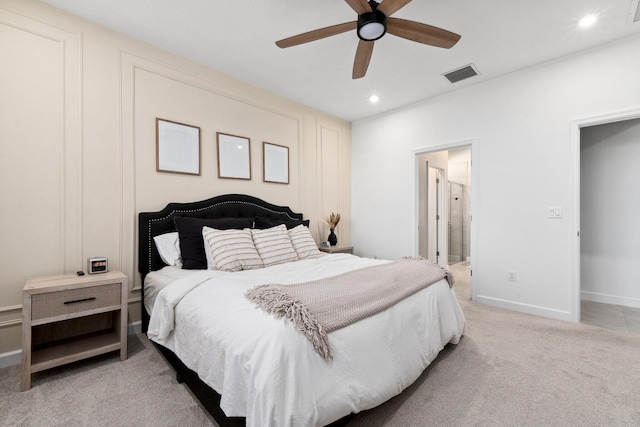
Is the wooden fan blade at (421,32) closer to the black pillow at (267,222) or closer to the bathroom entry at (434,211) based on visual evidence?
the black pillow at (267,222)

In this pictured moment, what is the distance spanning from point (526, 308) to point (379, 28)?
126 inches

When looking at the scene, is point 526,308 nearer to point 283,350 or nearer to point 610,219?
point 610,219

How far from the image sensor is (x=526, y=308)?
3.20 meters

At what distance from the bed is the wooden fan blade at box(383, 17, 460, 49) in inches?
69.6

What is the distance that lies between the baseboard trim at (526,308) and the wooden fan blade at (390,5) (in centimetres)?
319

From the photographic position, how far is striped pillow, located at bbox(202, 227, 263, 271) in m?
2.45

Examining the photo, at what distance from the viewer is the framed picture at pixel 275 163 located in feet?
12.2

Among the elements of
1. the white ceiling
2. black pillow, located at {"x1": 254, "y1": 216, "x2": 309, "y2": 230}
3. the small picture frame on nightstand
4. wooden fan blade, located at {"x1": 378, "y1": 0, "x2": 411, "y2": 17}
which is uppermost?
the white ceiling

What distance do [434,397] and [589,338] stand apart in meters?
1.84

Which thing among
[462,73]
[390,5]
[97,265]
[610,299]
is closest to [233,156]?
[97,265]

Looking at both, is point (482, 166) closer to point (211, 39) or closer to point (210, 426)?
point (211, 39)

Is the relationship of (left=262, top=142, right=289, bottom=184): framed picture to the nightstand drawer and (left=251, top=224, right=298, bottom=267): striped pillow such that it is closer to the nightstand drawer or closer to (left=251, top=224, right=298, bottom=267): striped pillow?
(left=251, top=224, right=298, bottom=267): striped pillow

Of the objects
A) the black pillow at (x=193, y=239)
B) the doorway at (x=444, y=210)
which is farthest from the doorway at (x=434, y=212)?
the black pillow at (x=193, y=239)

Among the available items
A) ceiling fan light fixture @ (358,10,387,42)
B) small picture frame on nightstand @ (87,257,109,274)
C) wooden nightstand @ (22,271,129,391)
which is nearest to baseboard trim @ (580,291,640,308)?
ceiling fan light fixture @ (358,10,387,42)
